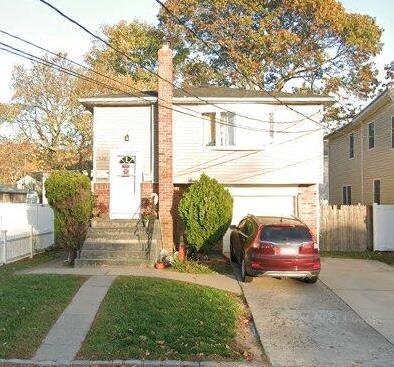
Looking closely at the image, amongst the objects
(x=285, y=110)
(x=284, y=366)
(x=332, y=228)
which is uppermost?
(x=285, y=110)

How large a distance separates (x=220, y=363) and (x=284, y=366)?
85 centimetres

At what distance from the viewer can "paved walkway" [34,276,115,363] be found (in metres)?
7.16

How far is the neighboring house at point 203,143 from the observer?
17.8 m

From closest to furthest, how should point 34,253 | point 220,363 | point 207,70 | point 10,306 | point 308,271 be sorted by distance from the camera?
point 220,363, point 10,306, point 308,271, point 34,253, point 207,70

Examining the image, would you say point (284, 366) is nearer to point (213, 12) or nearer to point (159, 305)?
point (159, 305)

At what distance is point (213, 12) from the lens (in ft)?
115

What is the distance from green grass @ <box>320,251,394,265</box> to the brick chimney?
5825mm

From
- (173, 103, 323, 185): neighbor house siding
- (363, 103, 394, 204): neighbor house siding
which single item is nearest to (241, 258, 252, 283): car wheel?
(173, 103, 323, 185): neighbor house siding

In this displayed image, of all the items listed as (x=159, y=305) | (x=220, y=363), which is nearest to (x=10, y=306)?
(x=159, y=305)

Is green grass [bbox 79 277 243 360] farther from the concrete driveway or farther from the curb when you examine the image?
the concrete driveway

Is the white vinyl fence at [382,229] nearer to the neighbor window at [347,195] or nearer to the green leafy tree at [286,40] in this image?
the neighbor window at [347,195]

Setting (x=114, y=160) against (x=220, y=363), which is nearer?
(x=220, y=363)

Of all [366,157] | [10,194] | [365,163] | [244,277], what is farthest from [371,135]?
[10,194]

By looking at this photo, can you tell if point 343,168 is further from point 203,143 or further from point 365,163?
point 203,143
